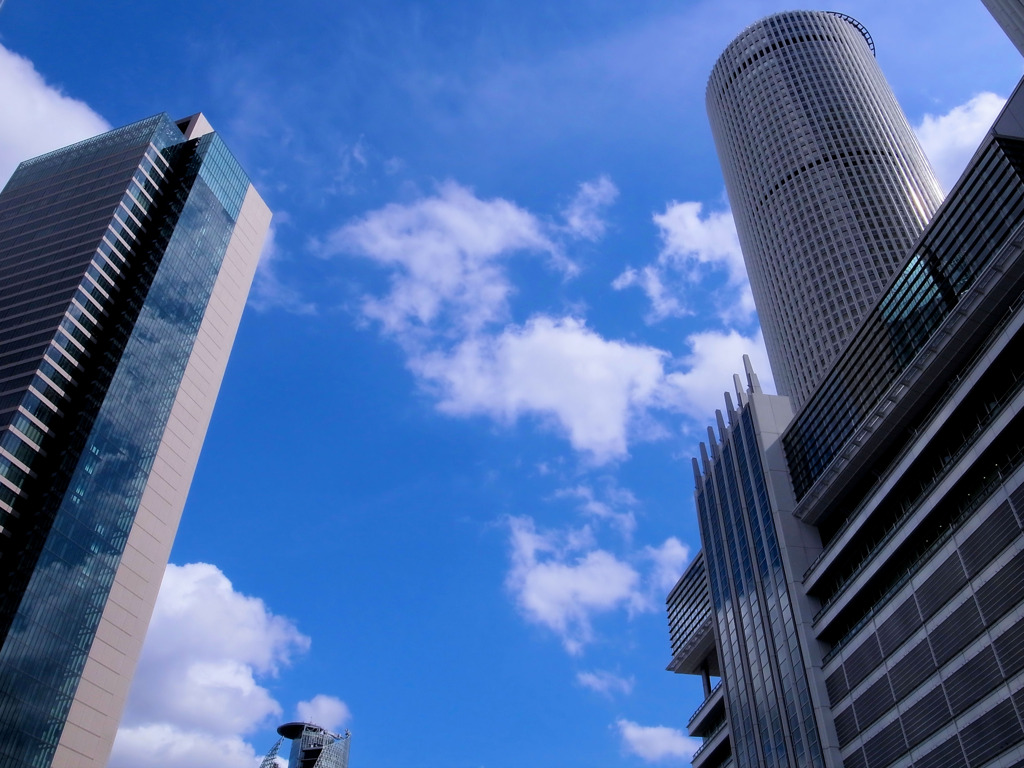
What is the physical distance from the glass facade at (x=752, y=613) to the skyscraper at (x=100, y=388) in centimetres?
6650

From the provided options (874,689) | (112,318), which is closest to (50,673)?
(112,318)

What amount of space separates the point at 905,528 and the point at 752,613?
74.8 ft

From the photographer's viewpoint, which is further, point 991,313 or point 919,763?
point 991,313

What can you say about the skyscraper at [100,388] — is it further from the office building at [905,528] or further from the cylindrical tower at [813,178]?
the cylindrical tower at [813,178]

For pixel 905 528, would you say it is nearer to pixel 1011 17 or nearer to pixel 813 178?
pixel 1011 17

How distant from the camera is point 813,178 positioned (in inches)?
5842

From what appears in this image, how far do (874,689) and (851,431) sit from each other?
20.3m

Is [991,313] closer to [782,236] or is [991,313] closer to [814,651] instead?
[814,651]

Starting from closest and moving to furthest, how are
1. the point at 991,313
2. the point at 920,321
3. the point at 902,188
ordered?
the point at 991,313 < the point at 920,321 < the point at 902,188

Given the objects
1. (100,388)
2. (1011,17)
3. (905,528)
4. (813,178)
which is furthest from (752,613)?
(813,178)

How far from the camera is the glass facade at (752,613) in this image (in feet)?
233

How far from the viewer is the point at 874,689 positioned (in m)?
61.4

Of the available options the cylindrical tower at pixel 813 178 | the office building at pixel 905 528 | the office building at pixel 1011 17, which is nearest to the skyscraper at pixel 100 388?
the office building at pixel 905 528

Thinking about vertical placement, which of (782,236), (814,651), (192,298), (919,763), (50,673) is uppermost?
(782,236)
